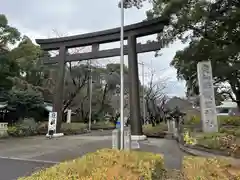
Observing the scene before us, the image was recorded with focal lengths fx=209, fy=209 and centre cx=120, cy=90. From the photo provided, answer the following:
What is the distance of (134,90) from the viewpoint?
466 inches

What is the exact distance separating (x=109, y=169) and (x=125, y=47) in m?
10.8

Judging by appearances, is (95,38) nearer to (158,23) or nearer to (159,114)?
(158,23)

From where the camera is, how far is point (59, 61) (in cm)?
1459

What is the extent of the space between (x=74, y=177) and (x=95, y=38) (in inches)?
459

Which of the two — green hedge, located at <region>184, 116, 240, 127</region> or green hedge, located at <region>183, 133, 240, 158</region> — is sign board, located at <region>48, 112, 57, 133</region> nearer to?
green hedge, located at <region>183, 133, 240, 158</region>

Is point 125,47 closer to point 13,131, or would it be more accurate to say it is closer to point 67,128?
point 67,128

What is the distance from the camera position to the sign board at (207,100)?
9930 millimetres

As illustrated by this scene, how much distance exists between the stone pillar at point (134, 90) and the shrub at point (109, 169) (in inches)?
294

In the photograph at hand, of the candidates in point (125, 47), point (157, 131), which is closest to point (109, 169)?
point (125, 47)

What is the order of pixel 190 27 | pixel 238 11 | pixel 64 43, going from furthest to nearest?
pixel 64 43
pixel 190 27
pixel 238 11

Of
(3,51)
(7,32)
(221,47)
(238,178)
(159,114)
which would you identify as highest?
(7,32)

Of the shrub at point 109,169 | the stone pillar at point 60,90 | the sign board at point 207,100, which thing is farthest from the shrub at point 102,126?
the shrub at point 109,169

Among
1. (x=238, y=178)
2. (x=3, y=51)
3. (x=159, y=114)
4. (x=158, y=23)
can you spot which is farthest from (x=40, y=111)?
Result: (x=238, y=178)

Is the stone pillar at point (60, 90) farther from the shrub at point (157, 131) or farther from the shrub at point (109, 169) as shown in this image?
the shrub at point (109, 169)
